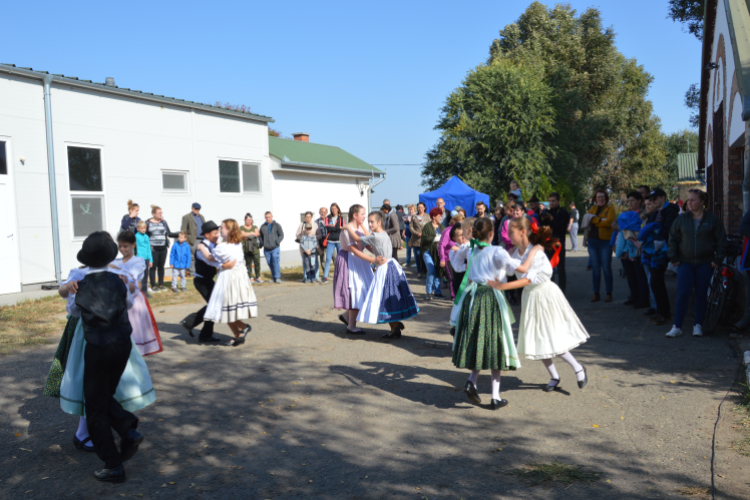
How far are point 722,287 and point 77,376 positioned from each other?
284 inches

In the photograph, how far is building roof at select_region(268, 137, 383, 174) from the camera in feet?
76.1

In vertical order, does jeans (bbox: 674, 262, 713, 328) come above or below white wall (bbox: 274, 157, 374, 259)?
below

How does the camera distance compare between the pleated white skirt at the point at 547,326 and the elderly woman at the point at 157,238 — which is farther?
the elderly woman at the point at 157,238

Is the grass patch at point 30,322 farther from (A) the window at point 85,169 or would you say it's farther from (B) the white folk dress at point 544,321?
(B) the white folk dress at point 544,321

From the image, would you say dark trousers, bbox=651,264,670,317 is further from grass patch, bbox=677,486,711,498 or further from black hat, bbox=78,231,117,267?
black hat, bbox=78,231,117,267

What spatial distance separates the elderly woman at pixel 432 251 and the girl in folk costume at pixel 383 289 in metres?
3.50

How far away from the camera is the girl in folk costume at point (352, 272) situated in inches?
331

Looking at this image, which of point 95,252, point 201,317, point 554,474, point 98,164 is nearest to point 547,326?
point 554,474

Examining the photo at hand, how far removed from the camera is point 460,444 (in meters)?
4.46

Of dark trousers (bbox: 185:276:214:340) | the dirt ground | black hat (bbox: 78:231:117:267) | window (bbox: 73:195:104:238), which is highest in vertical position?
window (bbox: 73:195:104:238)

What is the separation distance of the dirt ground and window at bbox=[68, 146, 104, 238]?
757 cm

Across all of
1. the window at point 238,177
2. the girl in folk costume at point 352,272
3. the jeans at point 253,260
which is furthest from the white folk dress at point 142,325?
the window at point 238,177

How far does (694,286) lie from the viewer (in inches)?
293

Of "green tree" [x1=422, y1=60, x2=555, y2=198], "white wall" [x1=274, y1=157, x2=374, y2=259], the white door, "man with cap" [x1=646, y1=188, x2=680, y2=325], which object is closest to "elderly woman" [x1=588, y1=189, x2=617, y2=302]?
"man with cap" [x1=646, y1=188, x2=680, y2=325]
